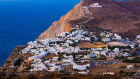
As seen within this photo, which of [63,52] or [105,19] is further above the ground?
[105,19]

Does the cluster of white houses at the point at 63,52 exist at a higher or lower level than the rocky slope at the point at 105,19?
lower

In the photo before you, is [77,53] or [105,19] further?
[105,19]

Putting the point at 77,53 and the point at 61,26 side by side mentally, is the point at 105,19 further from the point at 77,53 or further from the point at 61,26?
the point at 77,53

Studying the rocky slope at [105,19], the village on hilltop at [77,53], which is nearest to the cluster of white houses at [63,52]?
the village on hilltop at [77,53]

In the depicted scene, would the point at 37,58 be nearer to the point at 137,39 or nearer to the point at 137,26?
the point at 137,39

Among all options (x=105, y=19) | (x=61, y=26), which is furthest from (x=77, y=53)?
(x=105, y=19)

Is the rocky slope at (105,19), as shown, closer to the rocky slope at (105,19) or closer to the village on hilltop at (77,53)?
the rocky slope at (105,19)

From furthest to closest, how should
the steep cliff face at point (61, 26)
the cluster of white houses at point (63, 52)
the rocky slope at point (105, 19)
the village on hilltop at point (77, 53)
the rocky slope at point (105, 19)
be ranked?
the steep cliff face at point (61, 26) < the rocky slope at point (105, 19) < the rocky slope at point (105, 19) < the village on hilltop at point (77, 53) < the cluster of white houses at point (63, 52)
